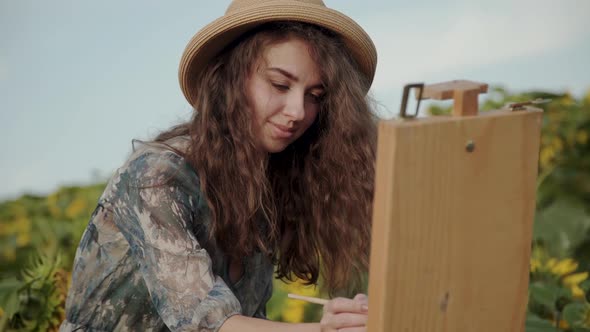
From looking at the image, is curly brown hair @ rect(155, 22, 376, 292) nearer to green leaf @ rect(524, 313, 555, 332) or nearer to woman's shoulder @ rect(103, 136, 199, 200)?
woman's shoulder @ rect(103, 136, 199, 200)

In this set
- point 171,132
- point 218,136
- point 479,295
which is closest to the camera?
point 479,295

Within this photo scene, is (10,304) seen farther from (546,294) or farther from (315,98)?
(546,294)

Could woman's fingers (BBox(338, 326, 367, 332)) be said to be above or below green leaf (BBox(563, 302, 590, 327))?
above

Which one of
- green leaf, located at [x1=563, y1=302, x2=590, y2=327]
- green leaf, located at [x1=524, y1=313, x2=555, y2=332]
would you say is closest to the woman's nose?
green leaf, located at [x1=524, y1=313, x2=555, y2=332]

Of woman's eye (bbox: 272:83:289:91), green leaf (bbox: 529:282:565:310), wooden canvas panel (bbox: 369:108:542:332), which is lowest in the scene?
green leaf (bbox: 529:282:565:310)

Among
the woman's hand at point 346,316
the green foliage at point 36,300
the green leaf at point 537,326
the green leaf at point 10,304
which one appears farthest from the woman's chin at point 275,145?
the green leaf at point 10,304

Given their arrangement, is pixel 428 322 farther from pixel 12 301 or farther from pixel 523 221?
pixel 12 301

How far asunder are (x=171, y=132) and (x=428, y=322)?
1178 millimetres

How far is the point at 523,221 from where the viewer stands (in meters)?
1.54

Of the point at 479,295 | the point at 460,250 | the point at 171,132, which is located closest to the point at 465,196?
Result: the point at 460,250

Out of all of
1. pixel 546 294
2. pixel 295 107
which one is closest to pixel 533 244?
pixel 546 294

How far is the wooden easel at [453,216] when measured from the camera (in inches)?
52.6

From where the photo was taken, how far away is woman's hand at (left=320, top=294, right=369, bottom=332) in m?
1.54

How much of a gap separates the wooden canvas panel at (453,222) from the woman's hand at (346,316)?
0.50 ft
